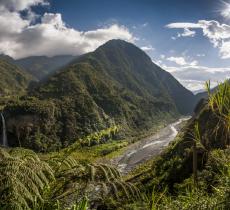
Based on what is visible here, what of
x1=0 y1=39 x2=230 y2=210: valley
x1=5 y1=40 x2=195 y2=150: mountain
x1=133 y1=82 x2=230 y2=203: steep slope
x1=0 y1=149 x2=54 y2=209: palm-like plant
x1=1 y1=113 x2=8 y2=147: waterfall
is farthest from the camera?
x1=5 y1=40 x2=195 y2=150: mountain

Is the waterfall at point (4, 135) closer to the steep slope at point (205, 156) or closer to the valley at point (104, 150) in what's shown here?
the valley at point (104, 150)

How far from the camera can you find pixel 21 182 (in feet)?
14.7

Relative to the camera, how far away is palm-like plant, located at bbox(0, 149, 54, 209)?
4.20 metres

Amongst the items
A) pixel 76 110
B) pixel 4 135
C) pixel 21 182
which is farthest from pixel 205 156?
pixel 76 110

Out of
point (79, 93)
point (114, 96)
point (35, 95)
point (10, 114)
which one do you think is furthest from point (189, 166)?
point (114, 96)

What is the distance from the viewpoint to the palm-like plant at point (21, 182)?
4195 mm

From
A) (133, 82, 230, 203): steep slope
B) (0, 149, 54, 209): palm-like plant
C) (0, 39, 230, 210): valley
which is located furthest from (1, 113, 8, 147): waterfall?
(0, 149, 54, 209): palm-like plant

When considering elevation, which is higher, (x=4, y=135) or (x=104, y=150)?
(x=4, y=135)

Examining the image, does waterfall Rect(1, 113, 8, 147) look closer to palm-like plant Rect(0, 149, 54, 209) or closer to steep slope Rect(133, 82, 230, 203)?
steep slope Rect(133, 82, 230, 203)

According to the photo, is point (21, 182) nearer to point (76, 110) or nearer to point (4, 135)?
point (4, 135)

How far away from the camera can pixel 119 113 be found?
392 feet

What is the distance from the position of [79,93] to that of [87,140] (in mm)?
109858

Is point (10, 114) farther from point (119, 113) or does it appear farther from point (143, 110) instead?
point (143, 110)

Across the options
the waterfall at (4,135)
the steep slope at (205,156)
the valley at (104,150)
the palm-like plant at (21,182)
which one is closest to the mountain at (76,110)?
the valley at (104,150)
